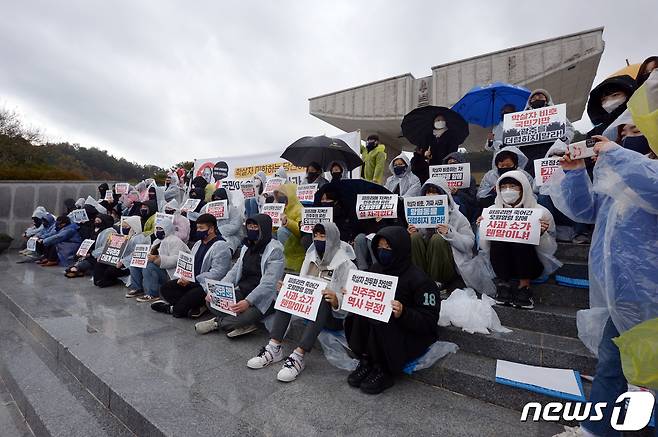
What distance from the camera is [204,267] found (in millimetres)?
4812

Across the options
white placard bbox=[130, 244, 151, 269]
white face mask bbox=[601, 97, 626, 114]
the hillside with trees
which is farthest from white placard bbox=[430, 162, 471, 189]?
the hillside with trees

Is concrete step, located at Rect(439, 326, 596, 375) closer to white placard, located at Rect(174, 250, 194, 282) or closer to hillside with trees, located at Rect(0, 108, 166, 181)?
white placard, located at Rect(174, 250, 194, 282)

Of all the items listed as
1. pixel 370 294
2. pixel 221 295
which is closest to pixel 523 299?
pixel 370 294

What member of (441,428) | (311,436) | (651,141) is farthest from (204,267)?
(651,141)

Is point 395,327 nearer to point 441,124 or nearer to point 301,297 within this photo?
point 301,297

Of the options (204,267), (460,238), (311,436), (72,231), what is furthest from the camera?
(72,231)

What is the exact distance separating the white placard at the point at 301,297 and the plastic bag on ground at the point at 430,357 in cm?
94

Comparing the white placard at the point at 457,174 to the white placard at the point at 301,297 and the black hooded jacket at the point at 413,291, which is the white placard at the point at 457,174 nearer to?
the black hooded jacket at the point at 413,291

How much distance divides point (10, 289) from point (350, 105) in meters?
14.6

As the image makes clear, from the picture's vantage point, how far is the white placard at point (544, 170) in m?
4.03

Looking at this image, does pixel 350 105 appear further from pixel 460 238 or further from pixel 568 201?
pixel 568 201

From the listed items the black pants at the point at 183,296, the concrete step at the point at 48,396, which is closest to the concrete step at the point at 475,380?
the concrete step at the point at 48,396

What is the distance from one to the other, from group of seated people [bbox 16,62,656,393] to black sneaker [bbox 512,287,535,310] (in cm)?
1

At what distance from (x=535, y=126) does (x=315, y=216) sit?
3.49 m
